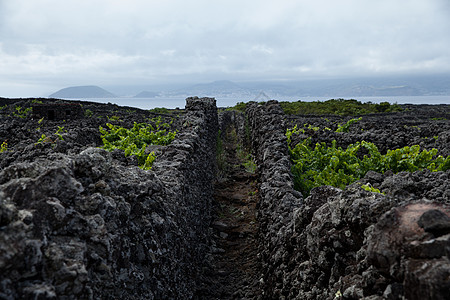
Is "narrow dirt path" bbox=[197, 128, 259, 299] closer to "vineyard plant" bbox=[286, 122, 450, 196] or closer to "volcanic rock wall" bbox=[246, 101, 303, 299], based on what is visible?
"volcanic rock wall" bbox=[246, 101, 303, 299]

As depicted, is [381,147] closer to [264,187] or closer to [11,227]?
[264,187]

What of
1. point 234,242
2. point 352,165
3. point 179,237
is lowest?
point 234,242

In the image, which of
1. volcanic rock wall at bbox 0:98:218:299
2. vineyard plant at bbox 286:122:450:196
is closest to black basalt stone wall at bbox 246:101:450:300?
vineyard plant at bbox 286:122:450:196

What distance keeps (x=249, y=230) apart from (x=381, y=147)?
4577 mm

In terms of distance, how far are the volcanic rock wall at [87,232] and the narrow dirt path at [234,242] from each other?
149cm

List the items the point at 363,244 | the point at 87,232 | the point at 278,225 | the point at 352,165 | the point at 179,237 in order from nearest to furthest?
the point at 87,232 → the point at 363,244 → the point at 179,237 → the point at 278,225 → the point at 352,165

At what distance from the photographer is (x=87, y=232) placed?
96.7 inches

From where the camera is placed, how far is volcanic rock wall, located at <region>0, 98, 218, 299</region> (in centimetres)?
190

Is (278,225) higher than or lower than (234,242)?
higher

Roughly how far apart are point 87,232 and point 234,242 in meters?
5.61

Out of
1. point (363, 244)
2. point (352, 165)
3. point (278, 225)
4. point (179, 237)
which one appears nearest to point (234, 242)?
point (278, 225)

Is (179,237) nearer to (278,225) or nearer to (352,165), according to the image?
(278,225)

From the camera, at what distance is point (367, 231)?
8.79ft

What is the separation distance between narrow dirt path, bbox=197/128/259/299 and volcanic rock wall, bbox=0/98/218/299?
4.88 feet
